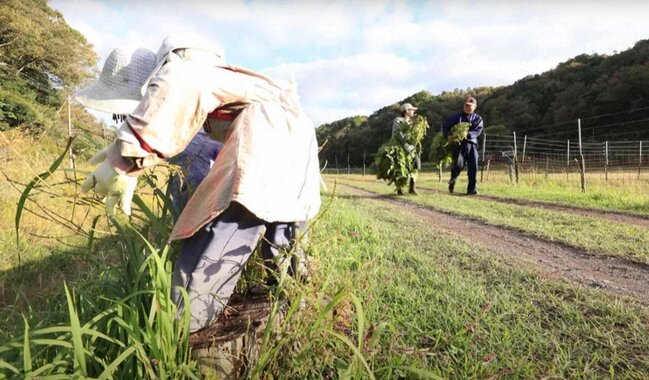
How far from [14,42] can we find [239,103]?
2225 centimetres

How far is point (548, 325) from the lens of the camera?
1.75 meters

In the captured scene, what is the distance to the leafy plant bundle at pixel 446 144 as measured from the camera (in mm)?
8883

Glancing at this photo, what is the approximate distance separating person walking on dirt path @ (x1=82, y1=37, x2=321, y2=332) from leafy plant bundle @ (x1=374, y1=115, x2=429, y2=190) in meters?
7.54

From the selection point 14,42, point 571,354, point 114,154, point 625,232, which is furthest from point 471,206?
point 14,42

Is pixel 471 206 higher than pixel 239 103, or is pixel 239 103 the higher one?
pixel 239 103

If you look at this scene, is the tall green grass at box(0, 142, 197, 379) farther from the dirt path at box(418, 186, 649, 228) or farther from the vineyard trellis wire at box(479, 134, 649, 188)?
the vineyard trellis wire at box(479, 134, 649, 188)

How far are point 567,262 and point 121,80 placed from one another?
3011 mm

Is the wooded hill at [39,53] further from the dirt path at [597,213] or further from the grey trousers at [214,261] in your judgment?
the grey trousers at [214,261]

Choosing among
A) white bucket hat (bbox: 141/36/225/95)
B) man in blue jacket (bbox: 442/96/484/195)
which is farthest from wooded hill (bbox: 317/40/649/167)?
white bucket hat (bbox: 141/36/225/95)

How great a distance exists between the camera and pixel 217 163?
4.51 ft

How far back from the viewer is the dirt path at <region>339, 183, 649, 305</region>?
232cm

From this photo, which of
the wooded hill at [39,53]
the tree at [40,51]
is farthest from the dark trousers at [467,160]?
the tree at [40,51]

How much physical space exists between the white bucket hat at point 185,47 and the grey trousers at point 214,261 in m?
0.57

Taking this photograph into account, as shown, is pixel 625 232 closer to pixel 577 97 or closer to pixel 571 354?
pixel 571 354
